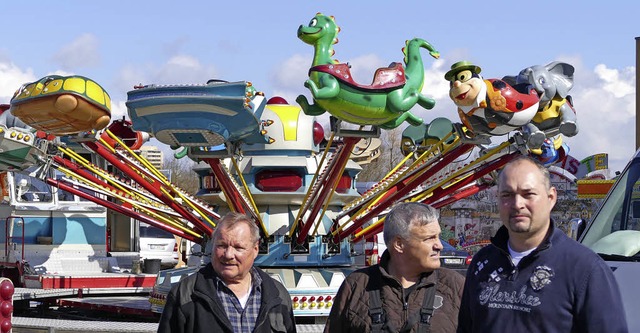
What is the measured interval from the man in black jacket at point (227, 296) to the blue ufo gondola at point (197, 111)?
5.79 m

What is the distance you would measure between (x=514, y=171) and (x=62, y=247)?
16.2 metres

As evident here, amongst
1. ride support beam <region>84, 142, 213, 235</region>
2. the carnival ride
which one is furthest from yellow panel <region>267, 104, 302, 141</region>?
ride support beam <region>84, 142, 213, 235</region>

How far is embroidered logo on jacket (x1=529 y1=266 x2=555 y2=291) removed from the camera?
12.3ft

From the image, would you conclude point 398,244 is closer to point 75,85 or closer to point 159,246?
point 75,85

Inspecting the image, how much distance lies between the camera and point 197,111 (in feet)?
35.2

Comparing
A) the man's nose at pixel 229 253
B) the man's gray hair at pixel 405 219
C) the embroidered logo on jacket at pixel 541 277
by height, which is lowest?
the embroidered logo on jacket at pixel 541 277

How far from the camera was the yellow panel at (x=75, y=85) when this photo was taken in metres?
11.2

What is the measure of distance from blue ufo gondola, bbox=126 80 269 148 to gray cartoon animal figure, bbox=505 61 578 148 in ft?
9.72

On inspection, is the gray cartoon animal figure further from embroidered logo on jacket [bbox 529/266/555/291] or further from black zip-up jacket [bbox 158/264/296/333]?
embroidered logo on jacket [bbox 529/266/555/291]

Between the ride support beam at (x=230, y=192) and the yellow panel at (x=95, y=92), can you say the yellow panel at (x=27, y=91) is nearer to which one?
A: the yellow panel at (x=95, y=92)

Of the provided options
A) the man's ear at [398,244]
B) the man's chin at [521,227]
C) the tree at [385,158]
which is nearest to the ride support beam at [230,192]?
the man's ear at [398,244]

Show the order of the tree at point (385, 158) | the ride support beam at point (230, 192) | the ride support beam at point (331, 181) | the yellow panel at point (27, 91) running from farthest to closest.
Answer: the tree at point (385, 158) → the ride support beam at point (230, 192) → the ride support beam at point (331, 181) → the yellow panel at point (27, 91)

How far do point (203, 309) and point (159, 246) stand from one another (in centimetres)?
1856

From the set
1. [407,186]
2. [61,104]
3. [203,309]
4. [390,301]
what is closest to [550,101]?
[407,186]
